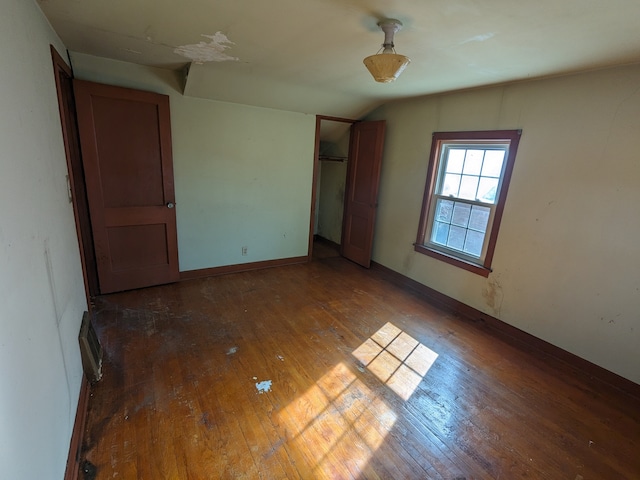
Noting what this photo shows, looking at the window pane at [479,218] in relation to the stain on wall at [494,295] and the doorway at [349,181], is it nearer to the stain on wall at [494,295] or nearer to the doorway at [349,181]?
the stain on wall at [494,295]

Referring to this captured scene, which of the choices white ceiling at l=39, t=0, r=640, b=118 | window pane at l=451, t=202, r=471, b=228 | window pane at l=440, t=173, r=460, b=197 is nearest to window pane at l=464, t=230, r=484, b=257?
window pane at l=451, t=202, r=471, b=228

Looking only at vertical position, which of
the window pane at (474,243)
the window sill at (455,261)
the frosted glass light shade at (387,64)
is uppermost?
the frosted glass light shade at (387,64)

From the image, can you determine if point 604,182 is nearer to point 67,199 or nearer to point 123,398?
point 123,398

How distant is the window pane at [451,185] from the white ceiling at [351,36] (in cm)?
88

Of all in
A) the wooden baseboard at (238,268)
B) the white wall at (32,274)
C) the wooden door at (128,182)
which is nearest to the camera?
the white wall at (32,274)

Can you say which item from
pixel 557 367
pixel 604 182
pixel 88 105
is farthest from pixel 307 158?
pixel 557 367

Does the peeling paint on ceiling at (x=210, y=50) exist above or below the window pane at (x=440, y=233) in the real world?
above

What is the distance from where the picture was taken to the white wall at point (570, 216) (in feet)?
6.91

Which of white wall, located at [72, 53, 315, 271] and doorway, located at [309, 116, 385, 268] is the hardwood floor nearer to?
white wall, located at [72, 53, 315, 271]

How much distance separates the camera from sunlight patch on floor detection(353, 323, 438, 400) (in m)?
2.15

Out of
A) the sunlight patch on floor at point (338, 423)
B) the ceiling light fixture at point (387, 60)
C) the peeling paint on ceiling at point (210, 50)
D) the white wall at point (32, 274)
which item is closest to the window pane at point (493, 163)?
the ceiling light fixture at point (387, 60)

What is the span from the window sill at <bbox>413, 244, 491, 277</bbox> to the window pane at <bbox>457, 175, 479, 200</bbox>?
665 millimetres

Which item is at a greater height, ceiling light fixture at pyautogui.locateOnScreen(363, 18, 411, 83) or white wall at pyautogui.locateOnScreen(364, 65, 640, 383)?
ceiling light fixture at pyautogui.locateOnScreen(363, 18, 411, 83)

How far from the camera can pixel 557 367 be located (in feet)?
7.91
